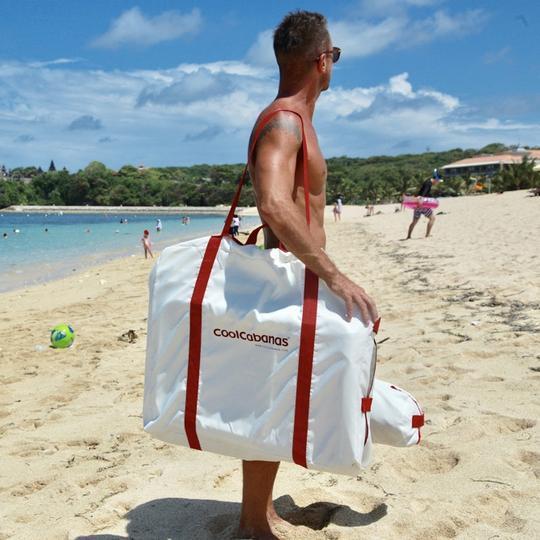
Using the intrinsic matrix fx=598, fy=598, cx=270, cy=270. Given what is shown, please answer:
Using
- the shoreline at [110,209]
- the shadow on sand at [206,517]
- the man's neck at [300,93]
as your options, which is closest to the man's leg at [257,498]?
the shadow on sand at [206,517]

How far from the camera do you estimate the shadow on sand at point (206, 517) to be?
2500mm

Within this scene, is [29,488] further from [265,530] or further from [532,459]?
[532,459]

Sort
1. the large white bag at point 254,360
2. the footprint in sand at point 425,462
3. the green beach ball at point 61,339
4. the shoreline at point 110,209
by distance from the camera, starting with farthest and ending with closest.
→ the shoreline at point 110,209 < the green beach ball at point 61,339 < the footprint in sand at point 425,462 < the large white bag at point 254,360

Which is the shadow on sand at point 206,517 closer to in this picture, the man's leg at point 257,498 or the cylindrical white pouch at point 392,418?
the man's leg at point 257,498

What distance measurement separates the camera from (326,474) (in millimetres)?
2986

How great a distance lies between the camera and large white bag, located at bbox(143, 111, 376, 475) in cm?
192

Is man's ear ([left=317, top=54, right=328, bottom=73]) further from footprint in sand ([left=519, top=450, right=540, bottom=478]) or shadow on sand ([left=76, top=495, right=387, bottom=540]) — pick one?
footprint in sand ([left=519, top=450, right=540, bottom=478])

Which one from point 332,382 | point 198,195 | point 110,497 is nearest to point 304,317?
point 332,382

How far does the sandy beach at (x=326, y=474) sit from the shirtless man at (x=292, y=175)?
25 centimetres

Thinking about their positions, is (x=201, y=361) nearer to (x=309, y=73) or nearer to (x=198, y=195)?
(x=309, y=73)

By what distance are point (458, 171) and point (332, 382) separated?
9823 centimetres

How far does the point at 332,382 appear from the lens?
1.92 metres

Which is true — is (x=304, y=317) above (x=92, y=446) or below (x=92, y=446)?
above

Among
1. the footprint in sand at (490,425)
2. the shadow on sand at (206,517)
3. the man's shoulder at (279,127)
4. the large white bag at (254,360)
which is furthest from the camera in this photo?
the footprint in sand at (490,425)
